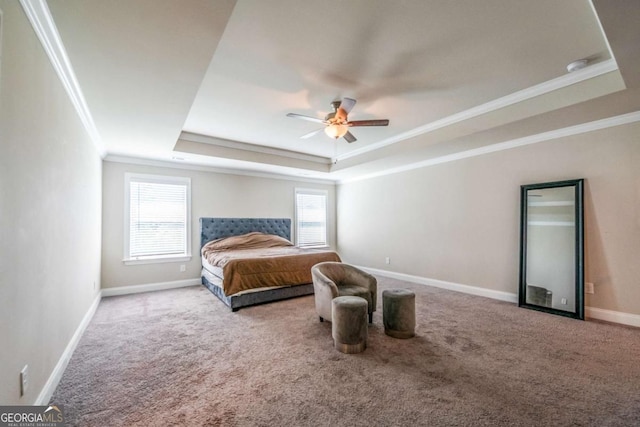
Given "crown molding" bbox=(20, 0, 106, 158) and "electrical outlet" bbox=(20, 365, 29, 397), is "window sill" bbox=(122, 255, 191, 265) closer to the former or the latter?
"crown molding" bbox=(20, 0, 106, 158)

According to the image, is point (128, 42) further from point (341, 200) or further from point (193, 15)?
point (341, 200)

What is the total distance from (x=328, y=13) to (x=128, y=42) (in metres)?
1.41

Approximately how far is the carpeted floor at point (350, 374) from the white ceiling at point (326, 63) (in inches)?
98.3

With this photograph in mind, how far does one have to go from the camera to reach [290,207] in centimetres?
680

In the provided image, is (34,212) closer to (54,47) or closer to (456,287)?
(54,47)

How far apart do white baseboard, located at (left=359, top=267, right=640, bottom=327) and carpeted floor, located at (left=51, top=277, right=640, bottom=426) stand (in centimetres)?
15

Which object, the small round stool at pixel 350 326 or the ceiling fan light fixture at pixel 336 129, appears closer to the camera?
the small round stool at pixel 350 326

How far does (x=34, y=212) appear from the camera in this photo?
172cm

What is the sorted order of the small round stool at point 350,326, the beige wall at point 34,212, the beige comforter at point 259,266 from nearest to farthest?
the beige wall at point 34,212
the small round stool at point 350,326
the beige comforter at point 259,266

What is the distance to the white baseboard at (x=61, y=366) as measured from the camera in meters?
1.83

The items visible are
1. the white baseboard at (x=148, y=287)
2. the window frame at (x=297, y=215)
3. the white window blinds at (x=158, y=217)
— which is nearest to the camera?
the white baseboard at (x=148, y=287)

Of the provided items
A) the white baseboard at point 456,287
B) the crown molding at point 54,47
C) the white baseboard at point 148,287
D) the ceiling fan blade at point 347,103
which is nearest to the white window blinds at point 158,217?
the white baseboard at point 148,287

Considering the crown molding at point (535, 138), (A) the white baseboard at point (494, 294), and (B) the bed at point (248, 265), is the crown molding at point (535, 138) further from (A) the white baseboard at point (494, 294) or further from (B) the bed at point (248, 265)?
(B) the bed at point (248, 265)

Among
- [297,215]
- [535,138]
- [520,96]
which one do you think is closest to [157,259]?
[297,215]
